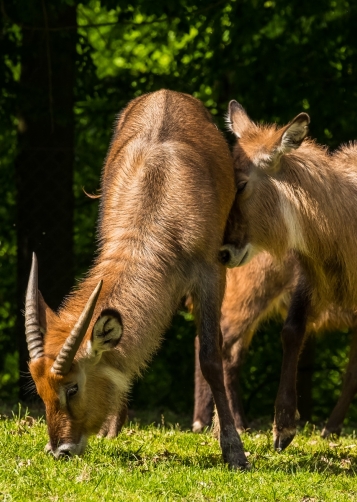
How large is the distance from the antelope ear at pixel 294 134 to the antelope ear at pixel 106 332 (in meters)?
2.10

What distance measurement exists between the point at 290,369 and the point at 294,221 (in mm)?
1089

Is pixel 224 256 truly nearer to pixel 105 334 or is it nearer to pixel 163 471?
pixel 105 334

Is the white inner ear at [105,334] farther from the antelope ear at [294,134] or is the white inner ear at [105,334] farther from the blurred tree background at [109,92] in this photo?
the blurred tree background at [109,92]

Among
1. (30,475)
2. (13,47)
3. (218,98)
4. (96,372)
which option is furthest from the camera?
(218,98)

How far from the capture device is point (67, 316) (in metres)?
6.62

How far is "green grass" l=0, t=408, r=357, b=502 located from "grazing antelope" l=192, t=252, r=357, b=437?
4.43 ft

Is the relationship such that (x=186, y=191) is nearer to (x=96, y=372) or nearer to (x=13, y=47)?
(x=96, y=372)

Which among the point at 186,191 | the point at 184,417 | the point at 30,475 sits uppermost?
the point at 186,191

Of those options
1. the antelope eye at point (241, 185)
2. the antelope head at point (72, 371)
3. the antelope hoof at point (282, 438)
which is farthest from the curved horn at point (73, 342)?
the antelope hoof at point (282, 438)

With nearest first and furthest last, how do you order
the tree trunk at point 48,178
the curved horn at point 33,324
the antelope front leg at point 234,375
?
the curved horn at point 33,324 → the antelope front leg at point 234,375 → the tree trunk at point 48,178

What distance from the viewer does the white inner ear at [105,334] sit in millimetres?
6289

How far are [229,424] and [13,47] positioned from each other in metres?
5.26

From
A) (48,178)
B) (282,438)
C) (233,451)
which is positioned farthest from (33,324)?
(48,178)

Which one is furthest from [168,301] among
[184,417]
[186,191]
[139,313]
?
[184,417]
